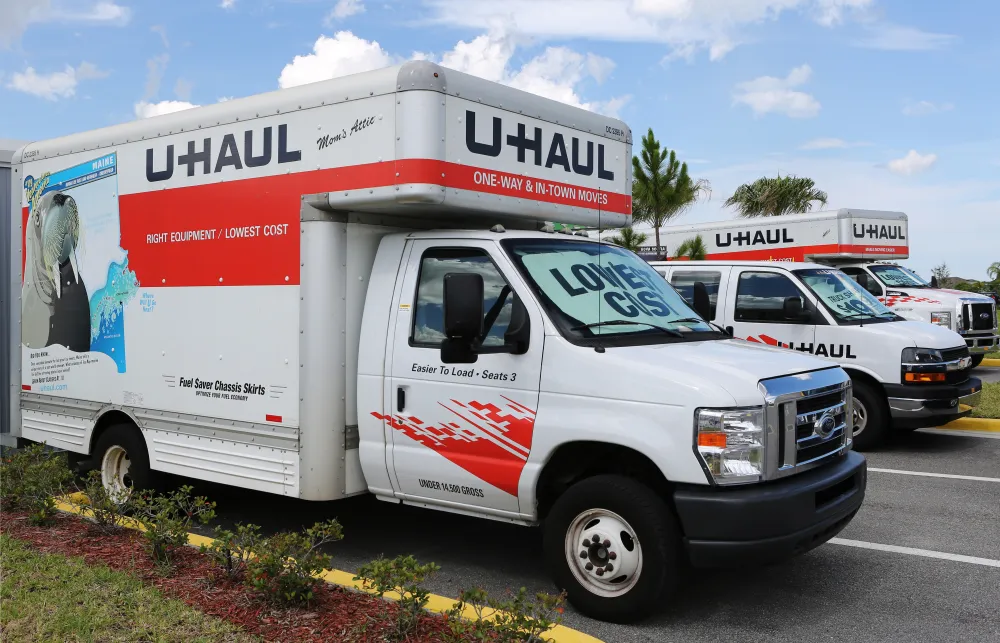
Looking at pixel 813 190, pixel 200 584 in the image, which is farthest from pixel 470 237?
pixel 813 190

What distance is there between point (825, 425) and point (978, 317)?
13.3 meters

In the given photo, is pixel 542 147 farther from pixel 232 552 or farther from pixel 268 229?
pixel 232 552

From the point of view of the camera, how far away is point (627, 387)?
4.73m

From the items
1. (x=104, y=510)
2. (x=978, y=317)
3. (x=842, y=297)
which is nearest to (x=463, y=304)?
(x=104, y=510)

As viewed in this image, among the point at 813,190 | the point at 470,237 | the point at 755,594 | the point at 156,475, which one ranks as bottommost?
the point at 755,594

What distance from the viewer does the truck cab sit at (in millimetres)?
15922

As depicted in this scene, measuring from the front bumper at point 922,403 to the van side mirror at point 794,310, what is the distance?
1126mm

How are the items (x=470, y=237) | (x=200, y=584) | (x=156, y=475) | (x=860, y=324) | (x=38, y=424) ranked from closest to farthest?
1. (x=200, y=584)
2. (x=470, y=237)
3. (x=156, y=475)
4. (x=38, y=424)
5. (x=860, y=324)

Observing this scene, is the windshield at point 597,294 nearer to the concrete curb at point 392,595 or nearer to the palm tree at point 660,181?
the concrete curb at point 392,595

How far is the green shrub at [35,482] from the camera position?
6484mm

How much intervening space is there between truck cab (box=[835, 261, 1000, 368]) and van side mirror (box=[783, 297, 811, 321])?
6476 millimetres

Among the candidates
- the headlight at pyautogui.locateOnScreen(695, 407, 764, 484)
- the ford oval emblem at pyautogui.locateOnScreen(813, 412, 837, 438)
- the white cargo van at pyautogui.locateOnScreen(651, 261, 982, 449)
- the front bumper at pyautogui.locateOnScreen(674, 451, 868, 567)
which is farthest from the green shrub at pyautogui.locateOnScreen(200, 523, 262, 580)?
the white cargo van at pyautogui.locateOnScreen(651, 261, 982, 449)

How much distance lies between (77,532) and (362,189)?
3.10m

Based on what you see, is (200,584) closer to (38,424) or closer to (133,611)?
(133,611)
